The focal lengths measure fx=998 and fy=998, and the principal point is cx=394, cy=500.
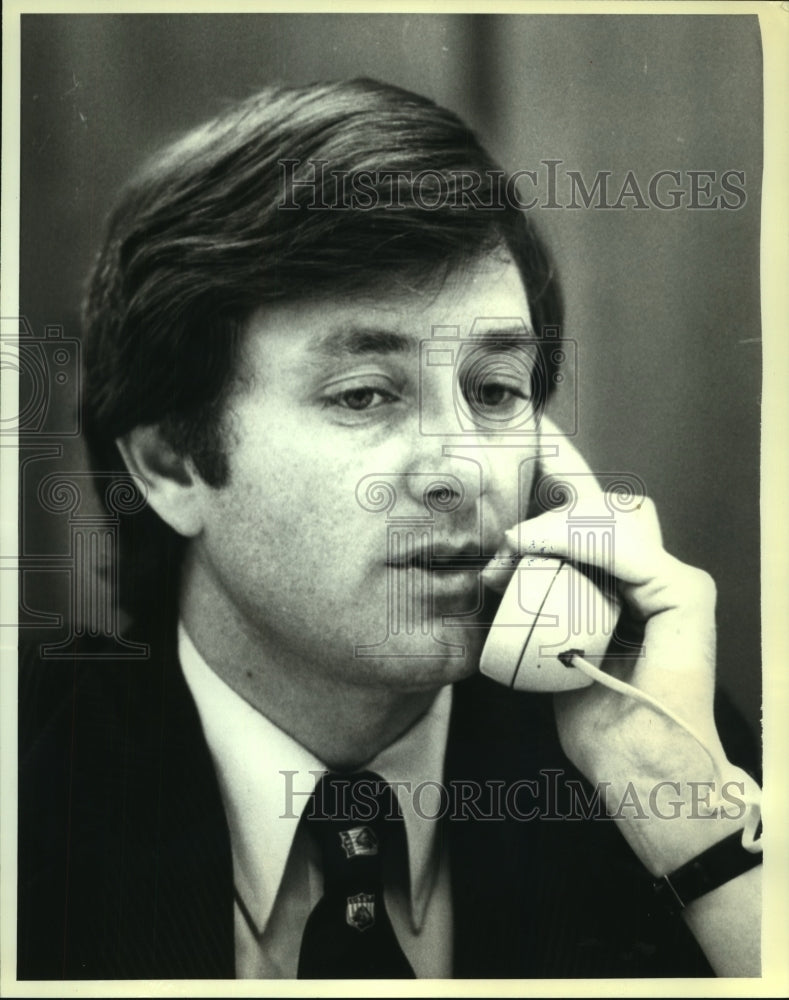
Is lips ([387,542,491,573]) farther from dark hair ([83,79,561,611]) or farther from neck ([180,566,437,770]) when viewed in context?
dark hair ([83,79,561,611])

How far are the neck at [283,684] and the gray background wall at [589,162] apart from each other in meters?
0.28

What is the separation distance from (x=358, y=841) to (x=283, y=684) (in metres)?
0.35

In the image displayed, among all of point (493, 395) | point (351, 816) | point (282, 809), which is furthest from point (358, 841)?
point (493, 395)

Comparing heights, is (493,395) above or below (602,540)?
above

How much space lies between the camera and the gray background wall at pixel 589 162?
2023 millimetres

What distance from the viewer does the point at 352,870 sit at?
2.02 m

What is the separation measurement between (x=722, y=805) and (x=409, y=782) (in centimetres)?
64

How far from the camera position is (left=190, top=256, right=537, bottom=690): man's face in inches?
77.3

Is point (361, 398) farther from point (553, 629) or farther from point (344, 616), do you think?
point (553, 629)

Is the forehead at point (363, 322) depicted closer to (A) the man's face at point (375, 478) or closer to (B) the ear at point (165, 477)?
(A) the man's face at point (375, 478)

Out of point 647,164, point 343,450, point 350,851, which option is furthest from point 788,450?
point 350,851

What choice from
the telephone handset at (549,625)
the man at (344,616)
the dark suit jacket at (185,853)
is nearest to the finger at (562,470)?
the man at (344,616)

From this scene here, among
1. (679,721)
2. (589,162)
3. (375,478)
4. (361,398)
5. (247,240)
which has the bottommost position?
(679,721)

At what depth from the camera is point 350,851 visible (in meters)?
2.02
